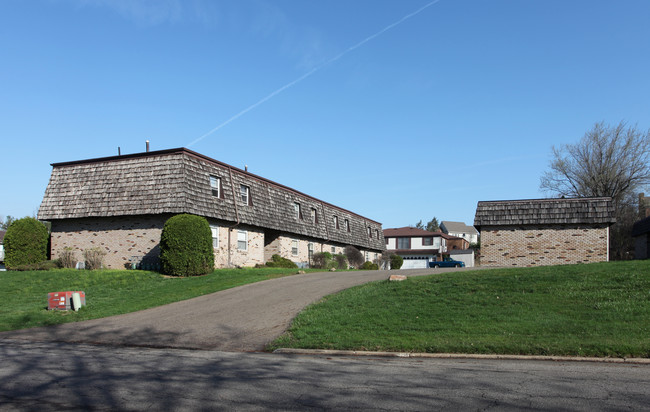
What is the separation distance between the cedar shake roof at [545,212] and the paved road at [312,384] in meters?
19.0

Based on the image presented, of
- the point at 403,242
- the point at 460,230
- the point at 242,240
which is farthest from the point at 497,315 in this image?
the point at 460,230

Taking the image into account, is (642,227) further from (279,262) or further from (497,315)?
(497,315)

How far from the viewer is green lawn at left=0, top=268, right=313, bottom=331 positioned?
15508 mm

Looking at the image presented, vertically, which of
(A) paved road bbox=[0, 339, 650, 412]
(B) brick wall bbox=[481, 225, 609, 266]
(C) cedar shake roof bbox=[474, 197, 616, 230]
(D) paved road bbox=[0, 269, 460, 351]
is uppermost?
(C) cedar shake roof bbox=[474, 197, 616, 230]

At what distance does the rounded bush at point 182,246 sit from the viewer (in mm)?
21906

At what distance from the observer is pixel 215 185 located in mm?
27359

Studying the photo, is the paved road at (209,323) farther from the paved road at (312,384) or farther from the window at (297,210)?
the window at (297,210)

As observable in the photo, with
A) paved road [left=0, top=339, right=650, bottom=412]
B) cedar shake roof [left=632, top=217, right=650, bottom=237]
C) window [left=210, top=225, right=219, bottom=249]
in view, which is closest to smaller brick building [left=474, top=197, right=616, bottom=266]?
cedar shake roof [left=632, top=217, right=650, bottom=237]

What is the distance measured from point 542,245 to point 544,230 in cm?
79

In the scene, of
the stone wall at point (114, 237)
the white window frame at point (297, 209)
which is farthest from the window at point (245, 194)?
the stone wall at point (114, 237)

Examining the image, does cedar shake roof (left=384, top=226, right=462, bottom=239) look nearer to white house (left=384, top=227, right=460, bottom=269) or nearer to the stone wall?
white house (left=384, top=227, right=460, bottom=269)

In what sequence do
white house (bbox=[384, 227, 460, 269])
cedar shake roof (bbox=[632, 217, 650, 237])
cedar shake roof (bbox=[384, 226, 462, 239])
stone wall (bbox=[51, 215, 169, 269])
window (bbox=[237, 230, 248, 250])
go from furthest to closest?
cedar shake roof (bbox=[384, 226, 462, 239]) → white house (bbox=[384, 227, 460, 269]) → cedar shake roof (bbox=[632, 217, 650, 237]) → window (bbox=[237, 230, 248, 250]) → stone wall (bbox=[51, 215, 169, 269])

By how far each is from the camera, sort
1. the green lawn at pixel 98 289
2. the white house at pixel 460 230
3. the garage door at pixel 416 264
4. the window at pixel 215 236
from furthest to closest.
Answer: the white house at pixel 460 230, the garage door at pixel 416 264, the window at pixel 215 236, the green lawn at pixel 98 289

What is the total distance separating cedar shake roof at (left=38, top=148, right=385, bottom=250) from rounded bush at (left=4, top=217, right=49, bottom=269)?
3.23ft
